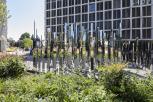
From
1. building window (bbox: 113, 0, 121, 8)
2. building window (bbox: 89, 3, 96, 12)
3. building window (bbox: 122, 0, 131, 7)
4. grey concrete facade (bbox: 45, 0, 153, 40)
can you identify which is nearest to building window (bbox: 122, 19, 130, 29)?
grey concrete facade (bbox: 45, 0, 153, 40)

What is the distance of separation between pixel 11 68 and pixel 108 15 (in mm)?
111705

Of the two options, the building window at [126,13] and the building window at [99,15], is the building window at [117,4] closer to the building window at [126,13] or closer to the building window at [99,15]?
the building window at [126,13]

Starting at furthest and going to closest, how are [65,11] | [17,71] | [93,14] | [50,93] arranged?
[65,11] → [93,14] → [17,71] → [50,93]

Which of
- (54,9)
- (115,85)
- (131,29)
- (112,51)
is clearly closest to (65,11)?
(54,9)

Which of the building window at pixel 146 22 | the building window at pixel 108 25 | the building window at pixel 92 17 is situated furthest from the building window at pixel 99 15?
the building window at pixel 146 22

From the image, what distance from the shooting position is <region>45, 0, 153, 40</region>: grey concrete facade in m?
125

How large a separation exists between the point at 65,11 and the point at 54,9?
714 centimetres

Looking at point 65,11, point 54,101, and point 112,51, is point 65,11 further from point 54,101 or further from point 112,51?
point 54,101

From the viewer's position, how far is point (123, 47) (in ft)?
266

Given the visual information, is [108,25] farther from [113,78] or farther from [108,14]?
[113,78]

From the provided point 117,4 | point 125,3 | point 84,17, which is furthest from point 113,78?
point 84,17

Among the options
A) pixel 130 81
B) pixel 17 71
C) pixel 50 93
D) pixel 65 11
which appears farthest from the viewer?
pixel 65 11

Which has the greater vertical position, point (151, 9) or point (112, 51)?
point (151, 9)

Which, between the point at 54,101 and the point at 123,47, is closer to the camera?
the point at 54,101
